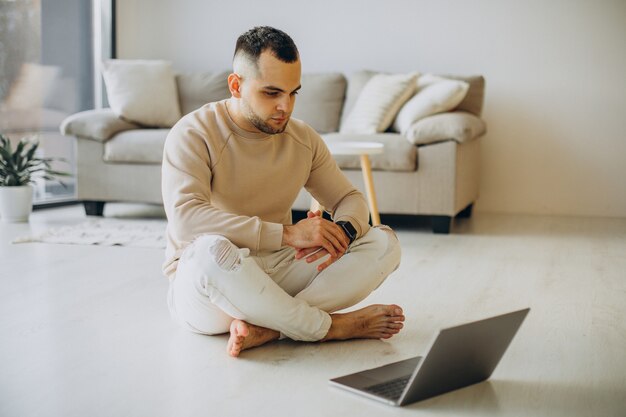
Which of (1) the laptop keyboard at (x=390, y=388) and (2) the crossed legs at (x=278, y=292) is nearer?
(1) the laptop keyboard at (x=390, y=388)

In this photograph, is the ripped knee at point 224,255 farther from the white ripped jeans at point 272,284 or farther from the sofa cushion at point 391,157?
the sofa cushion at point 391,157

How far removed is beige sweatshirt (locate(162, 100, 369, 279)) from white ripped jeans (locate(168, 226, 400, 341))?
0.19ft

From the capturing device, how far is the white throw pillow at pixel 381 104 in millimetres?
4625

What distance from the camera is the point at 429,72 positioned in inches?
210

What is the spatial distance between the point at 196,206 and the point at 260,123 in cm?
27

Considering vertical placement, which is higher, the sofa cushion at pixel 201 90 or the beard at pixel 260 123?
the beard at pixel 260 123

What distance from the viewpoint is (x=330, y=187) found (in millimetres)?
2285

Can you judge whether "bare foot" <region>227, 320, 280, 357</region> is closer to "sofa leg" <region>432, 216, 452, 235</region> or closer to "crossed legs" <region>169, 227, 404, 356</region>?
"crossed legs" <region>169, 227, 404, 356</region>

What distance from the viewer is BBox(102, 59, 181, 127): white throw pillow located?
4.89 metres

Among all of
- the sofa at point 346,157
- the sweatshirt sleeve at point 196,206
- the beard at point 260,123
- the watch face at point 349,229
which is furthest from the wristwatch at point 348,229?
the sofa at point 346,157

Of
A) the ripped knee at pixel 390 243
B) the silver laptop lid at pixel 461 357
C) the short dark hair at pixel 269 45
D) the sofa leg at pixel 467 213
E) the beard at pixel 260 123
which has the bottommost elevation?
the sofa leg at pixel 467 213

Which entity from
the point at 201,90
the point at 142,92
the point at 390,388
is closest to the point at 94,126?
the point at 142,92

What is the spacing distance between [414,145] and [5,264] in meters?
2.13

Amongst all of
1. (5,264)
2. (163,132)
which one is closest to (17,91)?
(163,132)
